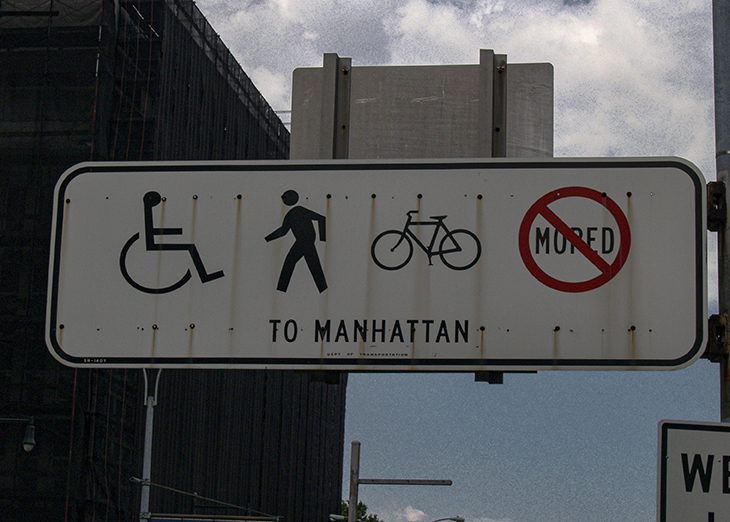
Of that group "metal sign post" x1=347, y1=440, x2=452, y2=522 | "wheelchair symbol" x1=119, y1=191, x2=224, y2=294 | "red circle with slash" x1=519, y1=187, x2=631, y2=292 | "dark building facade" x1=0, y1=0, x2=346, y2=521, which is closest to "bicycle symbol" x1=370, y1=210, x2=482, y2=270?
"red circle with slash" x1=519, y1=187, x2=631, y2=292

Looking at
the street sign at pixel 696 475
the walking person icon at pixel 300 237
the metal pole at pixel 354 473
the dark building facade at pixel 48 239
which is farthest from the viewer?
the dark building facade at pixel 48 239

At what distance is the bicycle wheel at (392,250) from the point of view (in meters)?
3.09

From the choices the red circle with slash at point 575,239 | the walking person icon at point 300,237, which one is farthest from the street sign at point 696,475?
the walking person icon at point 300,237

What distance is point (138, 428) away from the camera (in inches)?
1210

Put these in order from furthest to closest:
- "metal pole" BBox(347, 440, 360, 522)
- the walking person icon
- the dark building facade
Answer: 1. the dark building facade
2. "metal pole" BBox(347, 440, 360, 522)
3. the walking person icon

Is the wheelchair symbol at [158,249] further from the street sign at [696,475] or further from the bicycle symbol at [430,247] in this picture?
the street sign at [696,475]

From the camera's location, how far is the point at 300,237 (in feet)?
10.5

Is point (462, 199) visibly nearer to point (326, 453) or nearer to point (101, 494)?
point (101, 494)

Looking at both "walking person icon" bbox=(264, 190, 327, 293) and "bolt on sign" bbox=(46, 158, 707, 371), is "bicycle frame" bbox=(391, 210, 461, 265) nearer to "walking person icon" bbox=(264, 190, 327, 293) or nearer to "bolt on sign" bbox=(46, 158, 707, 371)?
"bolt on sign" bbox=(46, 158, 707, 371)

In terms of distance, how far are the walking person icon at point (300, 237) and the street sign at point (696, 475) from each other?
1285 millimetres

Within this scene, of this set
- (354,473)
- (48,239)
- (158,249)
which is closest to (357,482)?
(354,473)

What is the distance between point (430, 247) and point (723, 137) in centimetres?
118

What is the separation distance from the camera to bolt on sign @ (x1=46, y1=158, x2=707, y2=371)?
3.01 meters

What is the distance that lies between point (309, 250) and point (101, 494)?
1109 inches
